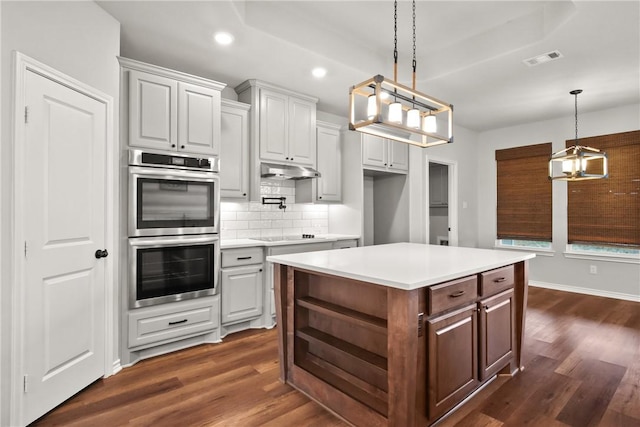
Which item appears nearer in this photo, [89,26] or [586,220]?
[89,26]

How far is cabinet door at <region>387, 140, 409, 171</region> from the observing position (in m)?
4.80

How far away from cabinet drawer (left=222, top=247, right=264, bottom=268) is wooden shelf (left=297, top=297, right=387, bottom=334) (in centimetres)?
126

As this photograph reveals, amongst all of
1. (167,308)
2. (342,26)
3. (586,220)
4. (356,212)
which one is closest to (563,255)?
(586,220)

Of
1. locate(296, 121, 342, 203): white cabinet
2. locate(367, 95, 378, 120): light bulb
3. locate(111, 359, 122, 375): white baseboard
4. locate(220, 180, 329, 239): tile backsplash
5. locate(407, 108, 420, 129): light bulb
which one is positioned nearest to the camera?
locate(367, 95, 378, 120): light bulb

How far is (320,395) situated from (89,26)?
2897mm

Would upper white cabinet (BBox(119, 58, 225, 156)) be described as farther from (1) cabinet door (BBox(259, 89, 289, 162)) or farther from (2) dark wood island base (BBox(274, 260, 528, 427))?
(2) dark wood island base (BBox(274, 260, 528, 427))

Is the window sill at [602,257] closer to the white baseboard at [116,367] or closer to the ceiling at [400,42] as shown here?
the ceiling at [400,42]

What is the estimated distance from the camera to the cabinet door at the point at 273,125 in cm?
372

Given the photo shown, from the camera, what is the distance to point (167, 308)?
290cm

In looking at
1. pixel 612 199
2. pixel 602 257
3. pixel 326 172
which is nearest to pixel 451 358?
pixel 326 172

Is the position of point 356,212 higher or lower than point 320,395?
higher

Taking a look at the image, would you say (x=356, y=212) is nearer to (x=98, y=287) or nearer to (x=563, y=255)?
(x=98, y=287)

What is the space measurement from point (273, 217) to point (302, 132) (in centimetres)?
110

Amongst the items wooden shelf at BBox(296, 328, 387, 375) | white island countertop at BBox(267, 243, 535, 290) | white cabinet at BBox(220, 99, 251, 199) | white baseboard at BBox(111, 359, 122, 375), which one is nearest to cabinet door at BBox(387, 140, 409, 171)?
white cabinet at BBox(220, 99, 251, 199)
